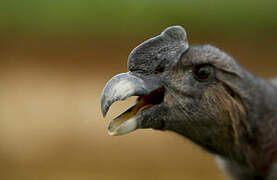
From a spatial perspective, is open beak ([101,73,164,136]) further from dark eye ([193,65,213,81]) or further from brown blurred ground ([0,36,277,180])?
brown blurred ground ([0,36,277,180])

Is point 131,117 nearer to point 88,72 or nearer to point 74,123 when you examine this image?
point 74,123

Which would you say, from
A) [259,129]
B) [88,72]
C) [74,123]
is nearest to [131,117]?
[259,129]

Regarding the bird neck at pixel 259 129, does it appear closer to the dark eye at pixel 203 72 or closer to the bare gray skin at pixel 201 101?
the bare gray skin at pixel 201 101

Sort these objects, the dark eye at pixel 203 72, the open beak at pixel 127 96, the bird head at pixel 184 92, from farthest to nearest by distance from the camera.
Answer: the dark eye at pixel 203 72
the bird head at pixel 184 92
the open beak at pixel 127 96

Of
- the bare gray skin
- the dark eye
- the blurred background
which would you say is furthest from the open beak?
the blurred background

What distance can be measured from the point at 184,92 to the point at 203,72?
0.22 m

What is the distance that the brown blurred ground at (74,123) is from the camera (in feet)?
26.6

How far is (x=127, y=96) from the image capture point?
2961 mm

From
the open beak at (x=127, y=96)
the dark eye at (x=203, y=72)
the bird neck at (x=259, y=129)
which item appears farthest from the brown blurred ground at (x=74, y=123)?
the open beak at (x=127, y=96)

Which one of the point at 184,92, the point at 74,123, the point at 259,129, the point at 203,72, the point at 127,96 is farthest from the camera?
the point at 74,123

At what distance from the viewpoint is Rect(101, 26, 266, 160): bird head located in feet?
10.2

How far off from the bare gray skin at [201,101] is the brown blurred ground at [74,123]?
3.52 metres

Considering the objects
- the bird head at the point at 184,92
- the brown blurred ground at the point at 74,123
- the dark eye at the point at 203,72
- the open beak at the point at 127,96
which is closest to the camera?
the open beak at the point at 127,96

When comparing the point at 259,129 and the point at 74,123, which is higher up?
the point at 74,123
